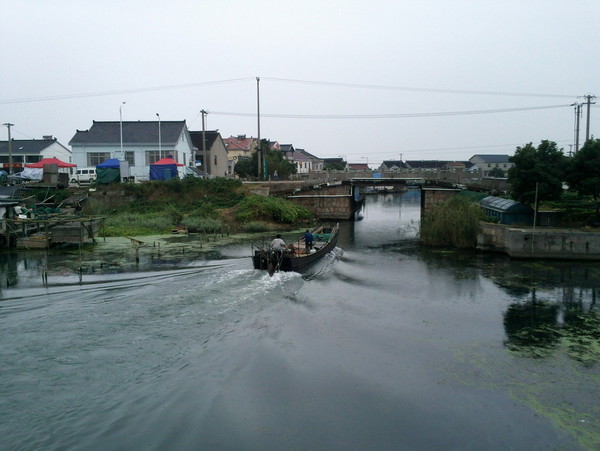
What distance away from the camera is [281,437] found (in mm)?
10039

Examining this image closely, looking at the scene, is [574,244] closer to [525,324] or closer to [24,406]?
[525,324]

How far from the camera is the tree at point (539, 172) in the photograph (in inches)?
1170

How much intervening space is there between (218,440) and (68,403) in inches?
144

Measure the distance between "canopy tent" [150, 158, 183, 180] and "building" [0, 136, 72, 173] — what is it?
18805mm

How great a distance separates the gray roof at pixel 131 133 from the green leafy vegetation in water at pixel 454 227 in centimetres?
3032

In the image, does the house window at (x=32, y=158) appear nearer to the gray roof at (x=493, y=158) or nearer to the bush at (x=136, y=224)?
the bush at (x=136, y=224)

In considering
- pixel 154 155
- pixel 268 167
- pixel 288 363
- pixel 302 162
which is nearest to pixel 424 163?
pixel 302 162

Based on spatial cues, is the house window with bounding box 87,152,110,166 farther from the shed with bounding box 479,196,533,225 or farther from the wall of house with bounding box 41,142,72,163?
the shed with bounding box 479,196,533,225

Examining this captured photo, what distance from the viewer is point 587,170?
29109 millimetres

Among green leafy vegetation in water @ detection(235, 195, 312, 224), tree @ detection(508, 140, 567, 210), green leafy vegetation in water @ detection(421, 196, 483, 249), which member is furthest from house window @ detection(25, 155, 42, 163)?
tree @ detection(508, 140, 567, 210)

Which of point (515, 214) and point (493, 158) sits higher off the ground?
point (493, 158)

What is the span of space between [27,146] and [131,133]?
55.1ft

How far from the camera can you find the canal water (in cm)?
1020

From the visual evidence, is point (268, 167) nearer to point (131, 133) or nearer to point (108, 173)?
point (131, 133)
